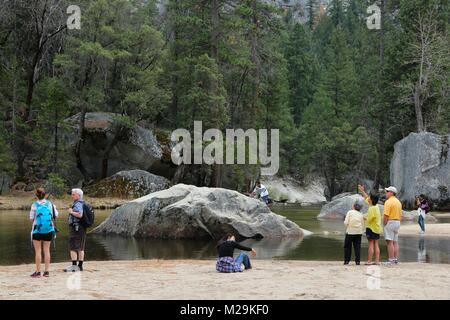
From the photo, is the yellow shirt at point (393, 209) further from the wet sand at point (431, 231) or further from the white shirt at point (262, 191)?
the white shirt at point (262, 191)

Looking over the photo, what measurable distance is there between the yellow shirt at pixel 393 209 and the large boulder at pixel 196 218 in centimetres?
742

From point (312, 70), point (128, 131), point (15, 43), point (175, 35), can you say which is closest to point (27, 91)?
point (15, 43)

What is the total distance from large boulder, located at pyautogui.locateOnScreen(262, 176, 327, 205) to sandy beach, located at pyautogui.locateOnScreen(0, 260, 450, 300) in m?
45.6

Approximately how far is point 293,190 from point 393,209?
2042 inches

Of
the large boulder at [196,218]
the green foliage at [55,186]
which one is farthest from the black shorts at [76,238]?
the green foliage at [55,186]

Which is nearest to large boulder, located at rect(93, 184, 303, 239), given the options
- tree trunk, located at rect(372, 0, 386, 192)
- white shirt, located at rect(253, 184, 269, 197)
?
white shirt, located at rect(253, 184, 269, 197)

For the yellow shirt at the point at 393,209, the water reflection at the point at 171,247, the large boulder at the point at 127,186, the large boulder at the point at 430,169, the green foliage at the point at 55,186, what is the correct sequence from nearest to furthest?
the yellow shirt at the point at 393,209 → the water reflection at the point at 171,247 → the green foliage at the point at 55,186 → the large boulder at the point at 127,186 → the large boulder at the point at 430,169

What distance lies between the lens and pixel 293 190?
6556 cm

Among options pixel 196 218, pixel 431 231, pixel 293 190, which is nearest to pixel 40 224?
pixel 196 218

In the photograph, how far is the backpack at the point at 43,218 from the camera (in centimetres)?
1151

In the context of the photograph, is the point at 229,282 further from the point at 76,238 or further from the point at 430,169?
the point at 430,169

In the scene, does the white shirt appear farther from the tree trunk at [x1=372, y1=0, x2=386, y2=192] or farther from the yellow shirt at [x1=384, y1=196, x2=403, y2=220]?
the tree trunk at [x1=372, y1=0, x2=386, y2=192]

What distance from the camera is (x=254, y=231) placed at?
20734mm
